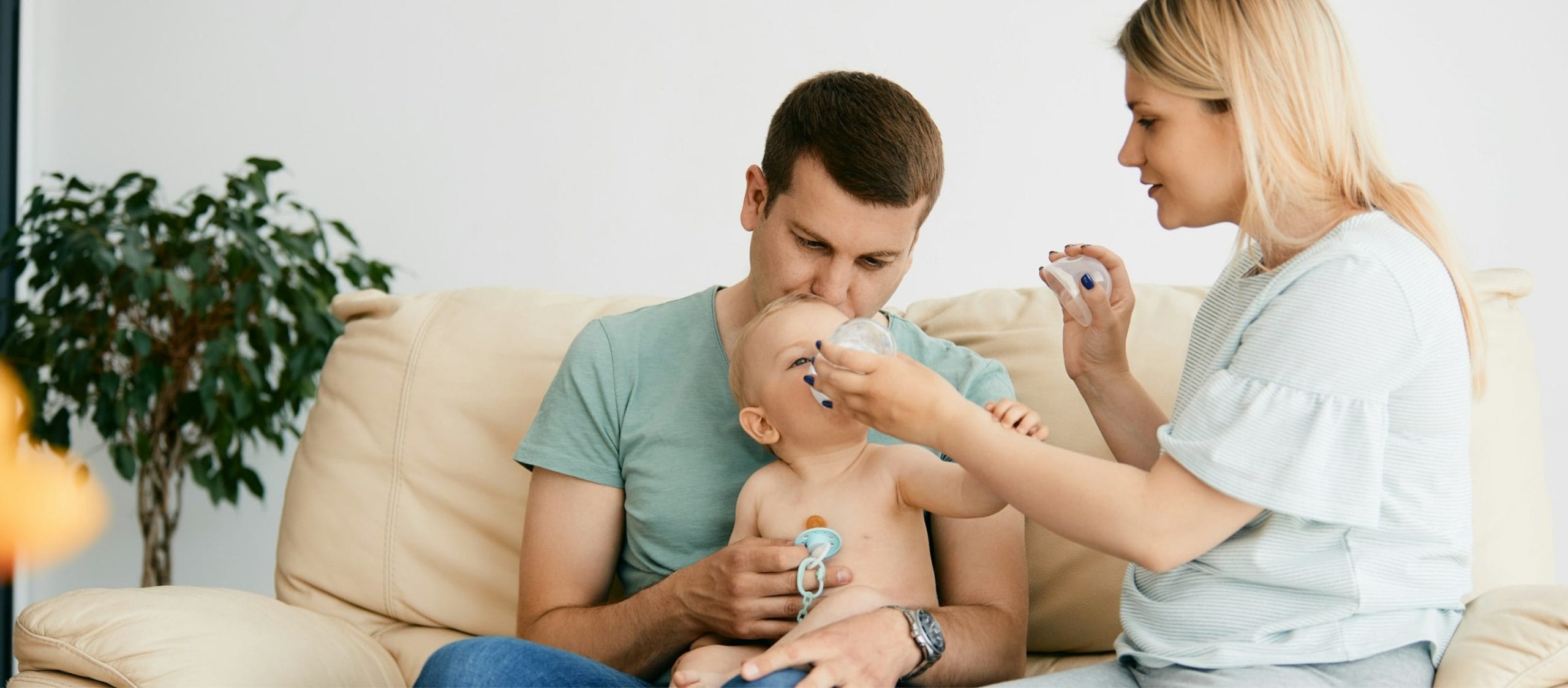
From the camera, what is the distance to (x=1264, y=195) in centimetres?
121

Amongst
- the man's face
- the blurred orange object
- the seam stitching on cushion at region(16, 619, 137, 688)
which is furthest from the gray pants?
the blurred orange object

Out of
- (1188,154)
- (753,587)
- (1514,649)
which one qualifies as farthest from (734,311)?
(1514,649)

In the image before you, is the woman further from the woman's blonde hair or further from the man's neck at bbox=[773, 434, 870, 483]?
the man's neck at bbox=[773, 434, 870, 483]

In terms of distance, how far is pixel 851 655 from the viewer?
1.29 metres

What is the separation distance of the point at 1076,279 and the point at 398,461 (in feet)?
3.79

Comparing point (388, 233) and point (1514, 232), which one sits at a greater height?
point (1514, 232)

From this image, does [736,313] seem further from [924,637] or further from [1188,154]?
[1188,154]

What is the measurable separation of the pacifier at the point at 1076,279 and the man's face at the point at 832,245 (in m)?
0.21

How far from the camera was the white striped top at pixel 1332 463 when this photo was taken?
1.11 metres

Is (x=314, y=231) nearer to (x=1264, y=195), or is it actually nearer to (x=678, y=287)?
(x=678, y=287)

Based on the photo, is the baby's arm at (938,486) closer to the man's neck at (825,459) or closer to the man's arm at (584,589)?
the man's neck at (825,459)

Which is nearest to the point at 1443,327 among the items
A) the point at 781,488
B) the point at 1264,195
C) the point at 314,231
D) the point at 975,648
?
the point at 1264,195

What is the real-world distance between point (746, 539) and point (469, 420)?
0.72m

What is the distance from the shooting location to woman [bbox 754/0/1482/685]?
1.11 meters
